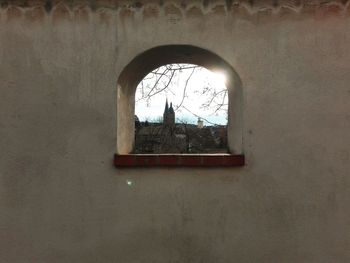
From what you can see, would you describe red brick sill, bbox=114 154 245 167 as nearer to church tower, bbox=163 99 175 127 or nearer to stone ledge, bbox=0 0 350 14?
stone ledge, bbox=0 0 350 14

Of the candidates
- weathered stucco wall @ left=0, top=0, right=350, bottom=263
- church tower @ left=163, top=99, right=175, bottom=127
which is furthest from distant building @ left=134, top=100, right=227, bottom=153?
weathered stucco wall @ left=0, top=0, right=350, bottom=263

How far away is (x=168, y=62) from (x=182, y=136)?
8758mm

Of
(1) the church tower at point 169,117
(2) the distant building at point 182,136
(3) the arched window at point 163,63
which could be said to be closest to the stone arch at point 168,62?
(3) the arched window at point 163,63

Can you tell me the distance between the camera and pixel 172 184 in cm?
317

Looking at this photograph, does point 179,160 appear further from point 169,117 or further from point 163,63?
point 169,117

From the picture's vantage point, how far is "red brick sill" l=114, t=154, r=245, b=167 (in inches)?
123

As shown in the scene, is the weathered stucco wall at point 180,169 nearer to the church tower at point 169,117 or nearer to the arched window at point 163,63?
the arched window at point 163,63

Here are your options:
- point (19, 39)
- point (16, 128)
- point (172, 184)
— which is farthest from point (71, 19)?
point (172, 184)

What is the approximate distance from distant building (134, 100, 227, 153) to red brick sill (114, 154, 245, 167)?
22.1 feet

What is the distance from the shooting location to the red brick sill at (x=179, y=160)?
3.13 m

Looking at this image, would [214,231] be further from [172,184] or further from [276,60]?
[276,60]

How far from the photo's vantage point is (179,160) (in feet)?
10.4

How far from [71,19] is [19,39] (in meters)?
0.45

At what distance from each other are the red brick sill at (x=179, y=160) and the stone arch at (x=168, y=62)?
0.45 ft
